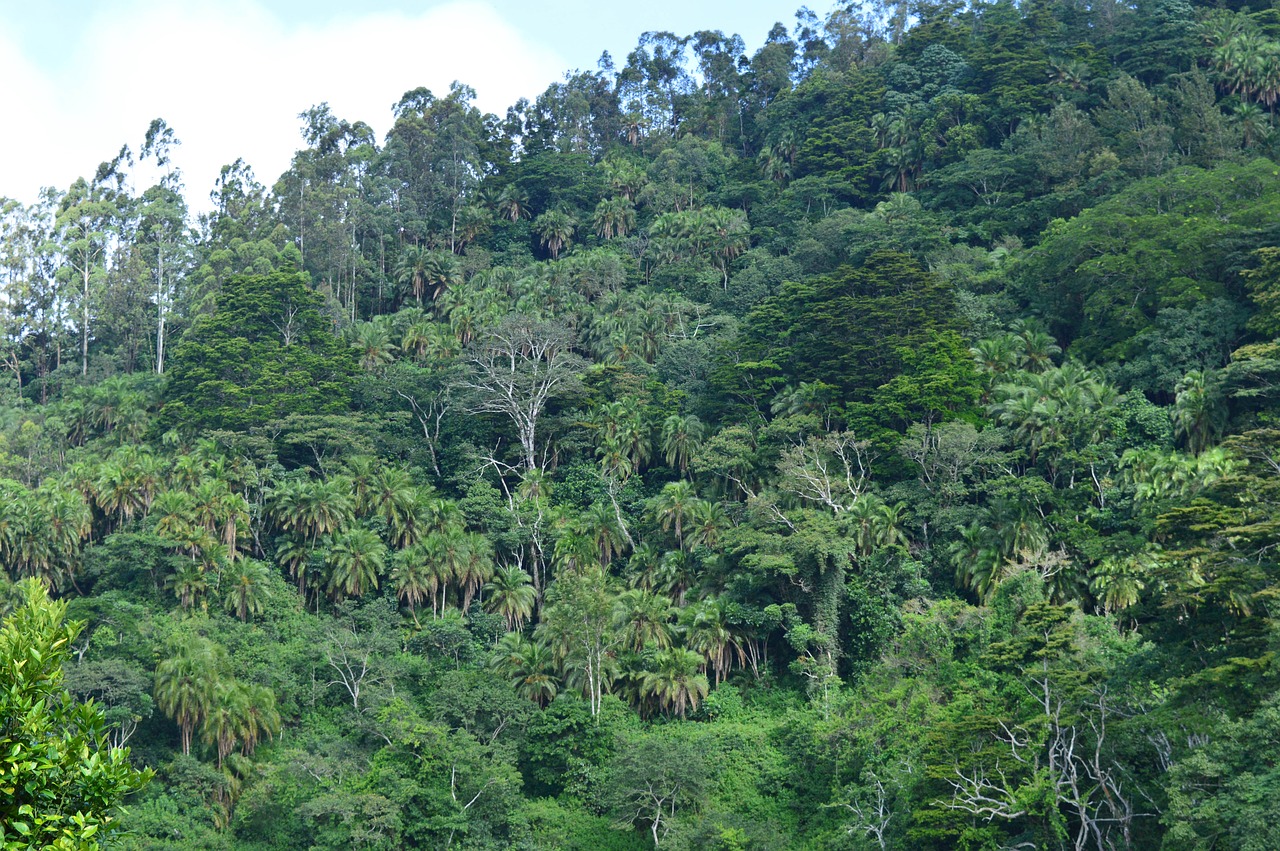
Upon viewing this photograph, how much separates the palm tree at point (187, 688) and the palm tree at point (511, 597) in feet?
34.8

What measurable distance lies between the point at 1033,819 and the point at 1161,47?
5624 centimetres

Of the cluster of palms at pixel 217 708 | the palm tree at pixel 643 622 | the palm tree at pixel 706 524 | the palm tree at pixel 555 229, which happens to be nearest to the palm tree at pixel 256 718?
the cluster of palms at pixel 217 708

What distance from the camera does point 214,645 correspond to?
1690 inches

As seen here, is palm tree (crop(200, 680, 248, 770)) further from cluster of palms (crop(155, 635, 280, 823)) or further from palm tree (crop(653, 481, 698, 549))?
palm tree (crop(653, 481, 698, 549))

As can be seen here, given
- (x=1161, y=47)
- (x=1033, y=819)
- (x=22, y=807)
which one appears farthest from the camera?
(x=1161, y=47)

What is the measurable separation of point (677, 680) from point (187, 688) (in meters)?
16.0

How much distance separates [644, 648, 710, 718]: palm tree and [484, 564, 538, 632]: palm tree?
792cm

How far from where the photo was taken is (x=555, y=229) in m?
80.2

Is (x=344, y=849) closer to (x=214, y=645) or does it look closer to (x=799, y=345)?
(x=214, y=645)

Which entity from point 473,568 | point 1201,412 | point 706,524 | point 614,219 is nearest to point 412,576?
point 473,568

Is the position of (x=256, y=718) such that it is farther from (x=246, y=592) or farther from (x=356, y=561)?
(x=356, y=561)

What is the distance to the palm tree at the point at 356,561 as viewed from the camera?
158 ft

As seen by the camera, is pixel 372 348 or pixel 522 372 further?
pixel 372 348

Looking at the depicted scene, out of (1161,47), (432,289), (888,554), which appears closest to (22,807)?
(888,554)
